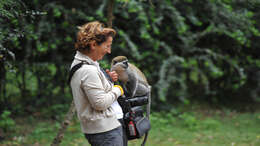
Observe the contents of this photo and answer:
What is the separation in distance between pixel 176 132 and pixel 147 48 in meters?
2.11

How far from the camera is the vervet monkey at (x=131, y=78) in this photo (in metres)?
2.76

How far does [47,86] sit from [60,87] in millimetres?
362

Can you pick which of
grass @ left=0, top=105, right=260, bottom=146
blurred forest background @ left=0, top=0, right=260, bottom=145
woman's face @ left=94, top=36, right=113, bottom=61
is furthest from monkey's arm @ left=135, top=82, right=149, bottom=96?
blurred forest background @ left=0, top=0, right=260, bottom=145

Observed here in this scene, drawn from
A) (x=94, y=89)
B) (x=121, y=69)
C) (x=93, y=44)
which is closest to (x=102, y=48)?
(x=93, y=44)

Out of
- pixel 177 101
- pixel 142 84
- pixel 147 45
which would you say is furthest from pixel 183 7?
pixel 142 84

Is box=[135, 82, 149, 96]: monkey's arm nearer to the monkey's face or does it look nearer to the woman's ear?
the monkey's face

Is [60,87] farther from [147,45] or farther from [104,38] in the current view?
[104,38]

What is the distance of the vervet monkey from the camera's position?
109 inches

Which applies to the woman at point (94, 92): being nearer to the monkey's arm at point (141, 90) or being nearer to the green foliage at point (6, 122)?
the monkey's arm at point (141, 90)

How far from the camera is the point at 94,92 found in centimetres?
206

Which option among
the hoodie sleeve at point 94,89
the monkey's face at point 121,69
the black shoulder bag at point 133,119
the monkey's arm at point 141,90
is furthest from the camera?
the monkey's arm at point 141,90

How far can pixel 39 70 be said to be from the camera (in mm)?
5801

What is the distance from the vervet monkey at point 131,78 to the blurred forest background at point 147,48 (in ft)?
8.02

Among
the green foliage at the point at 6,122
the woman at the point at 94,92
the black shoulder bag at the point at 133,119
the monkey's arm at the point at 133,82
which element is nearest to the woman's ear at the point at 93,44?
the woman at the point at 94,92
